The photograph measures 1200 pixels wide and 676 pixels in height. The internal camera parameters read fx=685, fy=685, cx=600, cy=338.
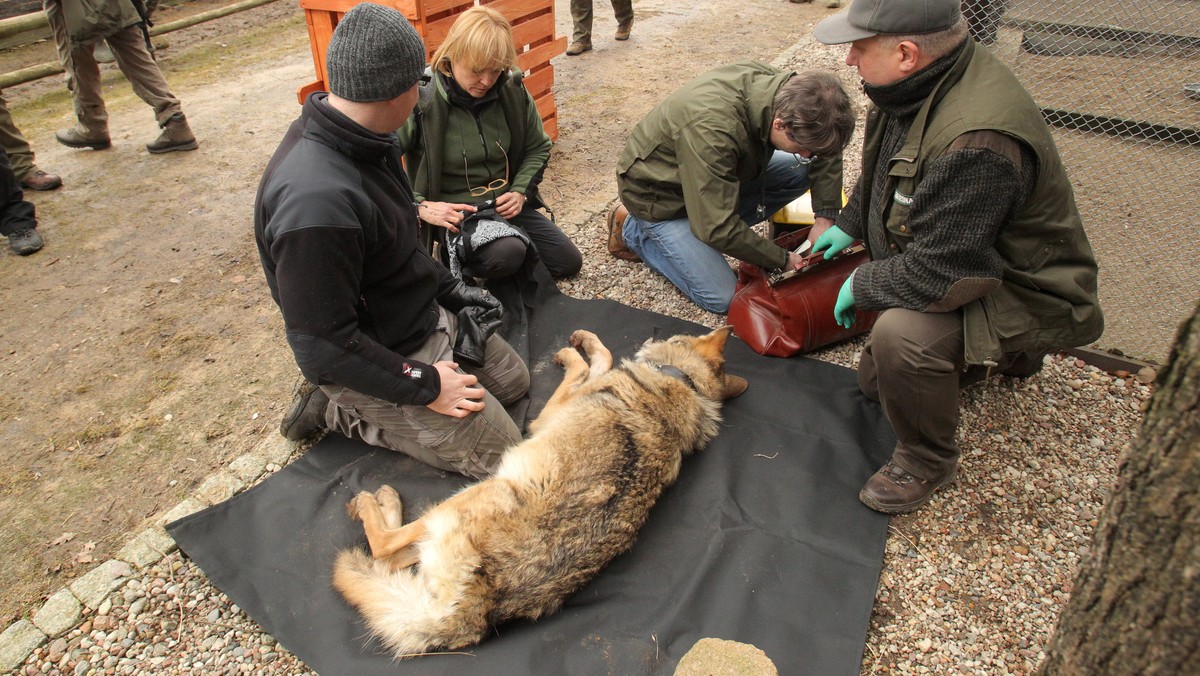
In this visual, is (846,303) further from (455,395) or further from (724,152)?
(455,395)

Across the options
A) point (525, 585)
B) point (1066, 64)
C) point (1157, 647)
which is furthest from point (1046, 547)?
point (1066, 64)

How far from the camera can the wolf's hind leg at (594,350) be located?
3.87m

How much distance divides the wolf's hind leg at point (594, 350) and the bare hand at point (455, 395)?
87cm

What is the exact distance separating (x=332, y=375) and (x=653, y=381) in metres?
1.52

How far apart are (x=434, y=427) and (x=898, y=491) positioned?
6.96 ft

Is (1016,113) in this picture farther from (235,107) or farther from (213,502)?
(235,107)

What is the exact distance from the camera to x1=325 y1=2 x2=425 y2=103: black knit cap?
240 cm

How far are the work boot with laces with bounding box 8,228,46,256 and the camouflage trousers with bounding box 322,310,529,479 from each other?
352 centimetres

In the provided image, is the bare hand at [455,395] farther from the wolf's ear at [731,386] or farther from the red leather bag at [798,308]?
the red leather bag at [798,308]

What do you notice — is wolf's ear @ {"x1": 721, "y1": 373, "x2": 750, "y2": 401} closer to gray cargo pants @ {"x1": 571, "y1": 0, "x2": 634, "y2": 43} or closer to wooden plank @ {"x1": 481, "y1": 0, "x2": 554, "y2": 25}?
wooden plank @ {"x1": 481, "y1": 0, "x2": 554, "y2": 25}

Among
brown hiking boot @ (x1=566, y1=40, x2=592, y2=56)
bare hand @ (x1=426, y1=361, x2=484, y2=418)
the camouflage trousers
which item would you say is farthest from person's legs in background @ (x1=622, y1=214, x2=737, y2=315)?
brown hiking boot @ (x1=566, y1=40, x2=592, y2=56)

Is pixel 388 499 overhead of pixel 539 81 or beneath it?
beneath

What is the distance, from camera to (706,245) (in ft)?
14.6

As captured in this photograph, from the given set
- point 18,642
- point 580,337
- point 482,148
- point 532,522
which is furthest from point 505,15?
point 18,642
